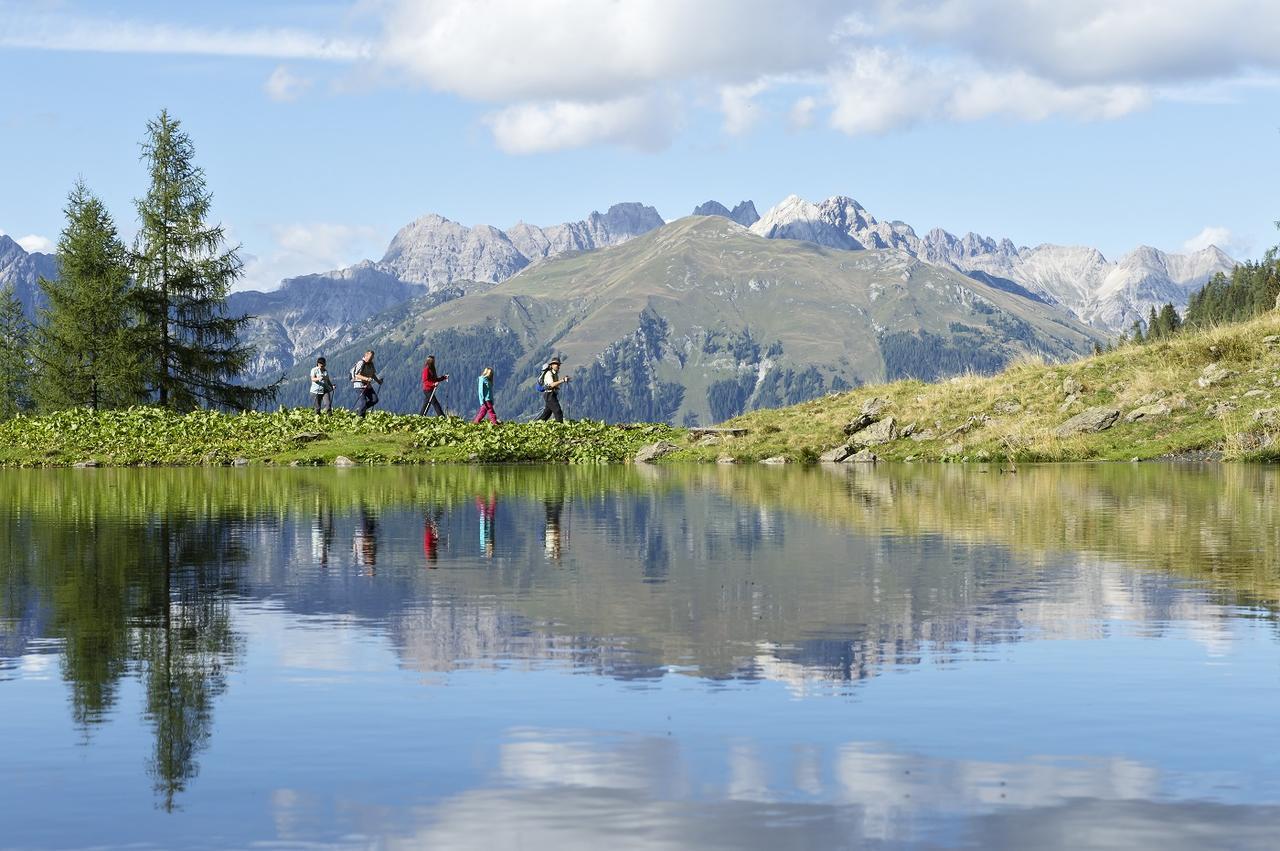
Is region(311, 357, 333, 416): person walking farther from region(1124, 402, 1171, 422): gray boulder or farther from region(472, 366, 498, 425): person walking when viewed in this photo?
region(1124, 402, 1171, 422): gray boulder

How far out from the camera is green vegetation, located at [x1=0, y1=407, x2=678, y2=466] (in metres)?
53.8

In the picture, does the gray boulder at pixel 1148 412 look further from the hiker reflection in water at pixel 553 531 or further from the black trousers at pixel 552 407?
the hiker reflection in water at pixel 553 531

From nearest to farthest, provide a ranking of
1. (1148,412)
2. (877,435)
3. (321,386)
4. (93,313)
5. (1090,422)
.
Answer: (1148,412) < (1090,422) < (877,435) < (321,386) < (93,313)

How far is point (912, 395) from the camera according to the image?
57094mm

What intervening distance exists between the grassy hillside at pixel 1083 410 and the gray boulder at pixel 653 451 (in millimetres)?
670

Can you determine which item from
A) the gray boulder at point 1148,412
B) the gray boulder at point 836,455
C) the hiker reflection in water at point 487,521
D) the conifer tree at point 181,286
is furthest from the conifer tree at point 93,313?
the gray boulder at point 1148,412

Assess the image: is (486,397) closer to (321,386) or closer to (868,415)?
(321,386)

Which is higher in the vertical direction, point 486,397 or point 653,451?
point 486,397

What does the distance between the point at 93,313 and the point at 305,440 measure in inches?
987

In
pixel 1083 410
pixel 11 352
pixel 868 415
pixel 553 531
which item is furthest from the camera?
pixel 11 352

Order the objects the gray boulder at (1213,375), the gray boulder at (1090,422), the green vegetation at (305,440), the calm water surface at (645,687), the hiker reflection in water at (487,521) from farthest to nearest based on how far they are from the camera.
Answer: the green vegetation at (305,440)
the gray boulder at (1213,375)
the gray boulder at (1090,422)
the hiker reflection in water at (487,521)
the calm water surface at (645,687)

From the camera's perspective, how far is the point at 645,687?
474 inches

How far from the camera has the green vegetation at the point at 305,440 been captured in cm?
5378

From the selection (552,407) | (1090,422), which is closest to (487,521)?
(1090,422)
